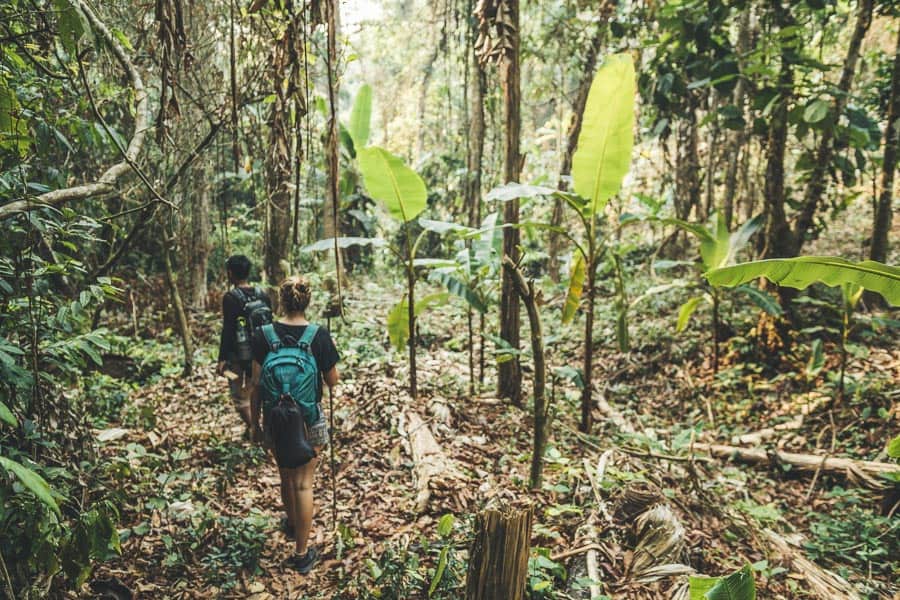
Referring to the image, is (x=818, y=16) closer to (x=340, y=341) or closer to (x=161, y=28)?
A: (x=340, y=341)

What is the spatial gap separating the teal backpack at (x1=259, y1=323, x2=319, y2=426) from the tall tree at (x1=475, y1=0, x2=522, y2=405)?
4.51 feet

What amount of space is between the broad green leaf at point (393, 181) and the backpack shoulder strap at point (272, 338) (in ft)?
6.20

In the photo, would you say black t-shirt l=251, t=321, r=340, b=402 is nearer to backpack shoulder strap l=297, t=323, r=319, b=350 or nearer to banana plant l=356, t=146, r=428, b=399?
backpack shoulder strap l=297, t=323, r=319, b=350

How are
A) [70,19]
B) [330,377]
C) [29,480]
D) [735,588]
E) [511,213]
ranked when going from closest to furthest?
[29,480], [735,588], [70,19], [330,377], [511,213]

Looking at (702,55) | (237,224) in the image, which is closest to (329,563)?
(702,55)

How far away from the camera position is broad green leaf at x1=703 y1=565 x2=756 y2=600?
1622 mm

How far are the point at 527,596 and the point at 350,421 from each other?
2845 millimetres

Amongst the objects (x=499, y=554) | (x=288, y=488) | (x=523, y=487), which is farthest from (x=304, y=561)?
(x=499, y=554)

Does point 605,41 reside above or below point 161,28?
above

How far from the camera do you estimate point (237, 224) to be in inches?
461

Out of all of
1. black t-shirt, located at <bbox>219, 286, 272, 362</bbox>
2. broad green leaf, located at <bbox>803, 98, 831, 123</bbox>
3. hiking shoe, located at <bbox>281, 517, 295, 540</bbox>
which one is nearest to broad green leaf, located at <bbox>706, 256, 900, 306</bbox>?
hiking shoe, located at <bbox>281, 517, 295, 540</bbox>

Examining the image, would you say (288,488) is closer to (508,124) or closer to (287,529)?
(287,529)

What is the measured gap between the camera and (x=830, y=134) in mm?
5480

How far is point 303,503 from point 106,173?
7.97ft
